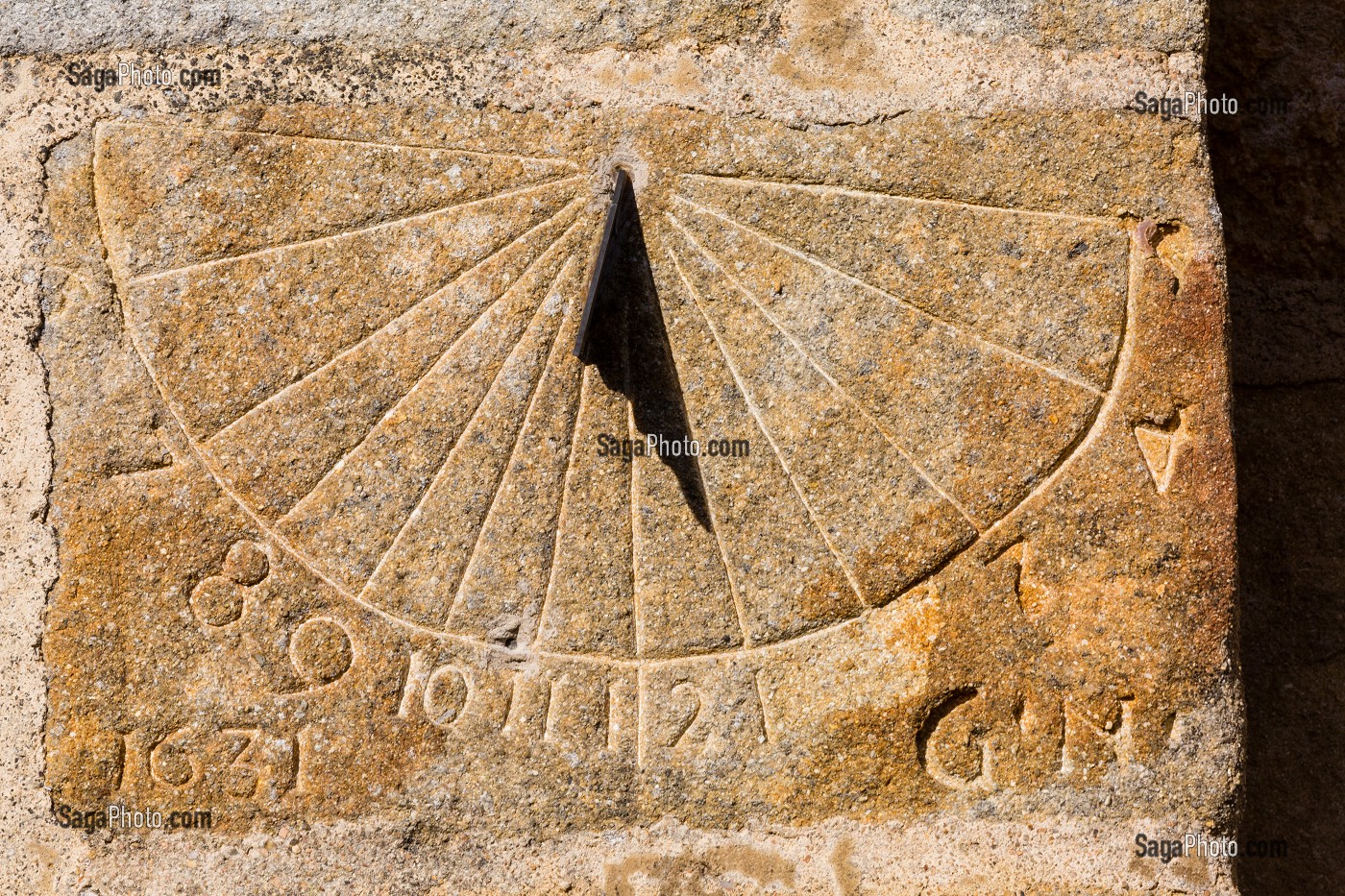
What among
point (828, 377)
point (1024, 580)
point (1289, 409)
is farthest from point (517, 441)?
point (1289, 409)

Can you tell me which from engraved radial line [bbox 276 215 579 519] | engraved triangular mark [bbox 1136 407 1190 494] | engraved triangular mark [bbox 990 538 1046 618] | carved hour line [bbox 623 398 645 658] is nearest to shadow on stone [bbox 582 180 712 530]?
carved hour line [bbox 623 398 645 658]

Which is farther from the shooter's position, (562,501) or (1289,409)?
(1289,409)

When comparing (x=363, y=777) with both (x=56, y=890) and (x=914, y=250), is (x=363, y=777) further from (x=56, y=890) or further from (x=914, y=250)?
(x=914, y=250)

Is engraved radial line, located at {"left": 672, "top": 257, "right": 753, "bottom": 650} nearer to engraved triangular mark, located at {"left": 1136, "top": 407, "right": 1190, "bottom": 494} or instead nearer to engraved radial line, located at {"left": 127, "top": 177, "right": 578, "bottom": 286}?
engraved radial line, located at {"left": 127, "top": 177, "right": 578, "bottom": 286}

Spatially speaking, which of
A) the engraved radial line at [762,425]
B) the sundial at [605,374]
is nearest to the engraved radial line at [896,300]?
the sundial at [605,374]

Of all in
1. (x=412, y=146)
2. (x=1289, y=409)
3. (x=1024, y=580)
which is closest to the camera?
(x=1024, y=580)

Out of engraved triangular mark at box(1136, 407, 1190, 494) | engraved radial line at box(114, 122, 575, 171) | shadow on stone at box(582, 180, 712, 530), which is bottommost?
engraved triangular mark at box(1136, 407, 1190, 494)

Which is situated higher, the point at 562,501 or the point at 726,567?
the point at 562,501

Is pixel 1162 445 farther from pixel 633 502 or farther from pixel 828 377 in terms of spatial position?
pixel 633 502
